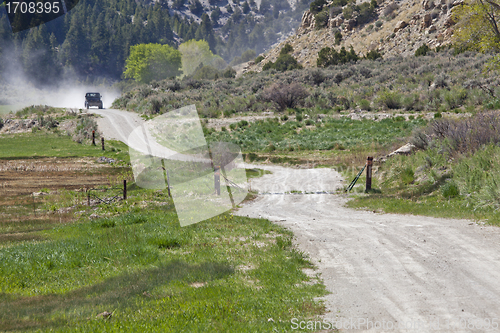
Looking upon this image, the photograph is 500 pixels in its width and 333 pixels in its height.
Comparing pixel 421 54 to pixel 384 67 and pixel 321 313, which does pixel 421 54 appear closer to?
pixel 384 67

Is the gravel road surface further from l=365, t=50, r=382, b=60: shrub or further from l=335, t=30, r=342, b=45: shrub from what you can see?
l=335, t=30, r=342, b=45: shrub

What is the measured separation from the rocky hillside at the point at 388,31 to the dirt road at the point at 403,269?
52.6 meters

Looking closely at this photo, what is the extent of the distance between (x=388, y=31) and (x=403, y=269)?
70.4 meters

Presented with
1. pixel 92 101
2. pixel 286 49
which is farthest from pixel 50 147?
pixel 286 49

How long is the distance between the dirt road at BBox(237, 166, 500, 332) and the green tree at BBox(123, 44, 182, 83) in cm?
10510

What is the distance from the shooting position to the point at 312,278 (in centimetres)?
677

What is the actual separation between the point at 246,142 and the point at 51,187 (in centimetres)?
1513

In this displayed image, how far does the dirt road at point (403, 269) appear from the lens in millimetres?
4949

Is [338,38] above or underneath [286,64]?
above

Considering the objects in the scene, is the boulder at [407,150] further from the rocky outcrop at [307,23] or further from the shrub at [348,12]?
the rocky outcrop at [307,23]

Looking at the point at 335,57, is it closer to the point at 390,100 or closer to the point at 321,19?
the point at 321,19

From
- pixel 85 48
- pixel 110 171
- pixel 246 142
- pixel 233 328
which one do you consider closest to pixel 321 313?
pixel 233 328

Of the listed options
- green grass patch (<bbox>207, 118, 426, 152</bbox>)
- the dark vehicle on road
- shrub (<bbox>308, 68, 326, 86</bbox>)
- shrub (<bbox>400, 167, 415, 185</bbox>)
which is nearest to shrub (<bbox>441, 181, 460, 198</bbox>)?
shrub (<bbox>400, 167, 415, 185</bbox>)

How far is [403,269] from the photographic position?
6.77 meters
